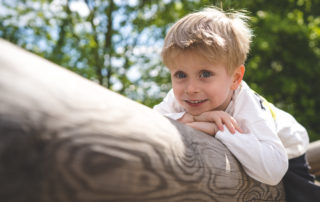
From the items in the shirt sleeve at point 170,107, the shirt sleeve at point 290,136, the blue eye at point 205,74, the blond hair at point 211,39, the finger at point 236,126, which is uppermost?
the blond hair at point 211,39

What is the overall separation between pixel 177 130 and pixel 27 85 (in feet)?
1.95

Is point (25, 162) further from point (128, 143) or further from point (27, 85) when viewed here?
point (128, 143)

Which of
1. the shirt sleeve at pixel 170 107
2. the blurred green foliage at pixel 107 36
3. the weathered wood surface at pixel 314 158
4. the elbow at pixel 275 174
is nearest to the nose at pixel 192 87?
the shirt sleeve at pixel 170 107

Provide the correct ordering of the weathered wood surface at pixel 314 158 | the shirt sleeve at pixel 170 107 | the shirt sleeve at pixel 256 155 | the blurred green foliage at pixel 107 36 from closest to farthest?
1. the shirt sleeve at pixel 256 155
2. the shirt sleeve at pixel 170 107
3. the weathered wood surface at pixel 314 158
4. the blurred green foliage at pixel 107 36

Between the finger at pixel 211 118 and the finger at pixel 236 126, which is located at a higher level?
the finger at pixel 211 118

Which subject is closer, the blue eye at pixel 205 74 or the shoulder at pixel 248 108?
the shoulder at pixel 248 108

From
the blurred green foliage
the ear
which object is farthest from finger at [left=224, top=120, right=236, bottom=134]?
the blurred green foliage

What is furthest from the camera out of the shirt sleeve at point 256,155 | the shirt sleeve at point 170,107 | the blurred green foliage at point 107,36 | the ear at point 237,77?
the blurred green foliage at point 107,36

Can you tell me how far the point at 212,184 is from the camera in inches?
50.1

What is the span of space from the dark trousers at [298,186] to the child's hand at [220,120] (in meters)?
0.53

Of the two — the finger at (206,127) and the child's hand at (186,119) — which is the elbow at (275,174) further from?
the child's hand at (186,119)

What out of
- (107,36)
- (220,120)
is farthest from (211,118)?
(107,36)

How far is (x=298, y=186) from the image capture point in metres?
1.92

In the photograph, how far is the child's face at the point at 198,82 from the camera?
1.87 m
